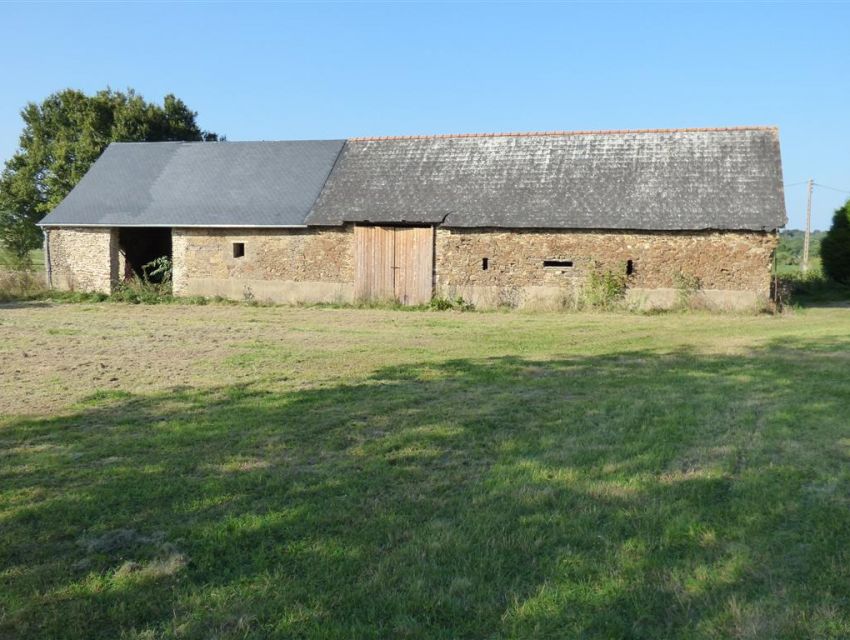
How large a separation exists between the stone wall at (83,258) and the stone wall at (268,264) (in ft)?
6.61

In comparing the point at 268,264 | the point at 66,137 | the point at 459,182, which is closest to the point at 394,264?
the point at 459,182

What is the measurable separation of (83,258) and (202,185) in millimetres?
4045

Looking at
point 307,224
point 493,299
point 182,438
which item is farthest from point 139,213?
point 182,438

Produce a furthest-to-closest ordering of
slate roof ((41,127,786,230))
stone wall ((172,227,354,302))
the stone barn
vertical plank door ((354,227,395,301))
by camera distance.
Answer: stone wall ((172,227,354,302))
vertical plank door ((354,227,395,301))
slate roof ((41,127,786,230))
the stone barn

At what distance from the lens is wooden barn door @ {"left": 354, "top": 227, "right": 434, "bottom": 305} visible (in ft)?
61.8

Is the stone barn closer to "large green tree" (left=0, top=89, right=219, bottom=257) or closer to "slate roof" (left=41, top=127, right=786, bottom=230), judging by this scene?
"slate roof" (left=41, top=127, right=786, bottom=230)

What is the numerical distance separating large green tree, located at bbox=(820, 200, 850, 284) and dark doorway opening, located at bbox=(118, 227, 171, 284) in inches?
820

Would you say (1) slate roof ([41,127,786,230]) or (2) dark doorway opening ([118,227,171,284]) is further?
(2) dark doorway opening ([118,227,171,284])

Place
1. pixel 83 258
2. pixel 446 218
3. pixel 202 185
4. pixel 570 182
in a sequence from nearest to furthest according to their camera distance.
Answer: pixel 446 218 → pixel 570 182 → pixel 83 258 → pixel 202 185

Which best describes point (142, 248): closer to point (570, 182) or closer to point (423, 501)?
point (570, 182)

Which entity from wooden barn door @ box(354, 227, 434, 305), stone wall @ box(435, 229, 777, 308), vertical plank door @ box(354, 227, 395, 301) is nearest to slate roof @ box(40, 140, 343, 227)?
vertical plank door @ box(354, 227, 395, 301)

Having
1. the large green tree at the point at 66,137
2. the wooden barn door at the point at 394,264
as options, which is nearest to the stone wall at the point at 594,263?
the wooden barn door at the point at 394,264

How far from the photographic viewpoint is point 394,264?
19.0m

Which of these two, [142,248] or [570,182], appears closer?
[570,182]
